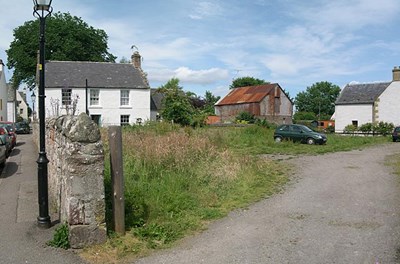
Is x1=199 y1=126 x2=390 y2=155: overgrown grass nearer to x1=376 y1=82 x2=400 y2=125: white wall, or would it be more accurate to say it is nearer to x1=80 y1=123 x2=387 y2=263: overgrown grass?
x1=80 y1=123 x2=387 y2=263: overgrown grass

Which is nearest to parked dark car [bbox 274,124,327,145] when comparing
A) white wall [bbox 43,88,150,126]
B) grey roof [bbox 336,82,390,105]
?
white wall [bbox 43,88,150,126]

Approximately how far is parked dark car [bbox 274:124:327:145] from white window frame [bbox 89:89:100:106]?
69.8 ft

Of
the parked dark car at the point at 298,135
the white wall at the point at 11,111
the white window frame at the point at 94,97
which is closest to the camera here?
the parked dark car at the point at 298,135

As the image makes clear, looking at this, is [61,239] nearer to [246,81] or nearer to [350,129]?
[350,129]

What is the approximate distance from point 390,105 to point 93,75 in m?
35.2

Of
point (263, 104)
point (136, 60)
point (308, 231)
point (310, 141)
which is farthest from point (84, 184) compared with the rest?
point (263, 104)

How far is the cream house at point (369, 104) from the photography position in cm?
4503

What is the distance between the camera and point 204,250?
18.0ft

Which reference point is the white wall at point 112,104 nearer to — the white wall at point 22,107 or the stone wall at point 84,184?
the stone wall at point 84,184

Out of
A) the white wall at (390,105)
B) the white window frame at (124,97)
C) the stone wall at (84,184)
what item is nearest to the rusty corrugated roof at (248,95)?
the white wall at (390,105)

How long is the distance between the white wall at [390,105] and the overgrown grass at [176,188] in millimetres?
36982

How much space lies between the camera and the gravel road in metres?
5.17

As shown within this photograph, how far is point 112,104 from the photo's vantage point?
4044cm

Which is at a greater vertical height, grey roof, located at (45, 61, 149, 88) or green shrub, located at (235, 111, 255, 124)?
grey roof, located at (45, 61, 149, 88)
